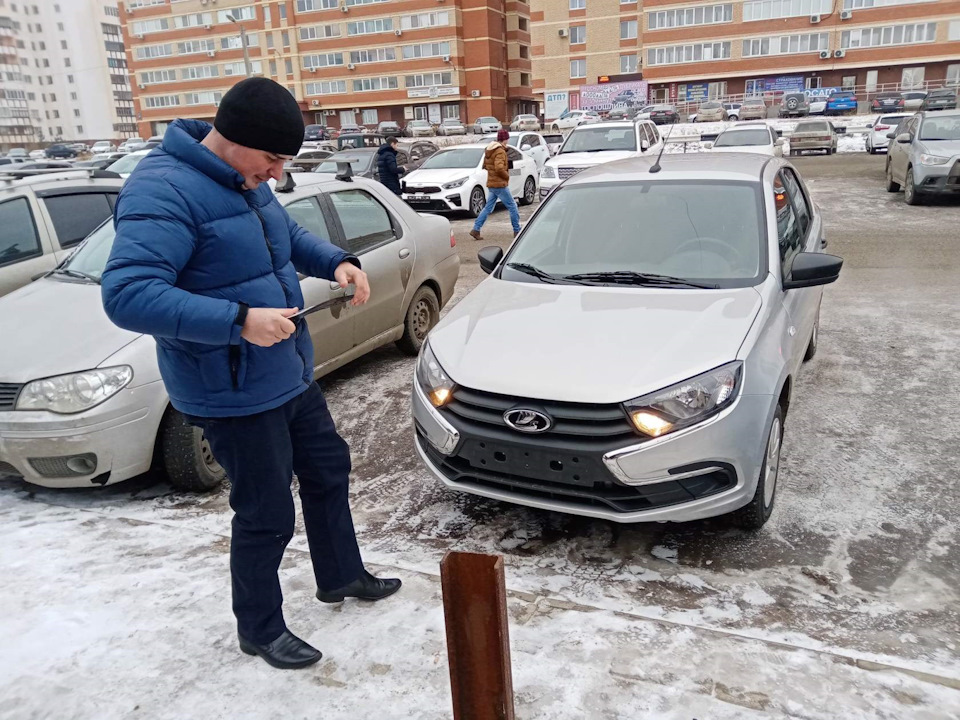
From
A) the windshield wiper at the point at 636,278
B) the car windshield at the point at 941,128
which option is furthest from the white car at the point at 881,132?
the windshield wiper at the point at 636,278

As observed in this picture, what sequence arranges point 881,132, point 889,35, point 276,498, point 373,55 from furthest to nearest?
point 373,55
point 889,35
point 881,132
point 276,498

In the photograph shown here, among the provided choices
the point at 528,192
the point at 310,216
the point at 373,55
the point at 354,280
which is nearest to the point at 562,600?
the point at 354,280

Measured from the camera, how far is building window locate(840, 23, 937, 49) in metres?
55.8

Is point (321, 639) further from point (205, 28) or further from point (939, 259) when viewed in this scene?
point (205, 28)

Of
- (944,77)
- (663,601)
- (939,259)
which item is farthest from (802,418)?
(944,77)

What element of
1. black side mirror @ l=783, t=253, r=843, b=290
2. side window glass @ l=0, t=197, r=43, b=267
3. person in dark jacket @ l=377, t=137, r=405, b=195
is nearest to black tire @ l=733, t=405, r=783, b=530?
black side mirror @ l=783, t=253, r=843, b=290

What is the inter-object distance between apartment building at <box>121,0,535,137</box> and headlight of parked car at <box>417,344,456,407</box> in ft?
232

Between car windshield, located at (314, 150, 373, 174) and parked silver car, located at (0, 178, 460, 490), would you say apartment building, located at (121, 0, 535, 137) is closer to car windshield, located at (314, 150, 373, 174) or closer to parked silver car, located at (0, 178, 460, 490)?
car windshield, located at (314, 150, 373, 174)

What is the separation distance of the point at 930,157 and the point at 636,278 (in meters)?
11.1

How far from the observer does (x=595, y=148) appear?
1524cm

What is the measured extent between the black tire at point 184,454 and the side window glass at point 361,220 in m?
2.03

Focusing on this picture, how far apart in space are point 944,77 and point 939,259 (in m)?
60.8

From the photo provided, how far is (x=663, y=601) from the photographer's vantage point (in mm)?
2898

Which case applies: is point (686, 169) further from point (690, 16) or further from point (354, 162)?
point (690, 16)
